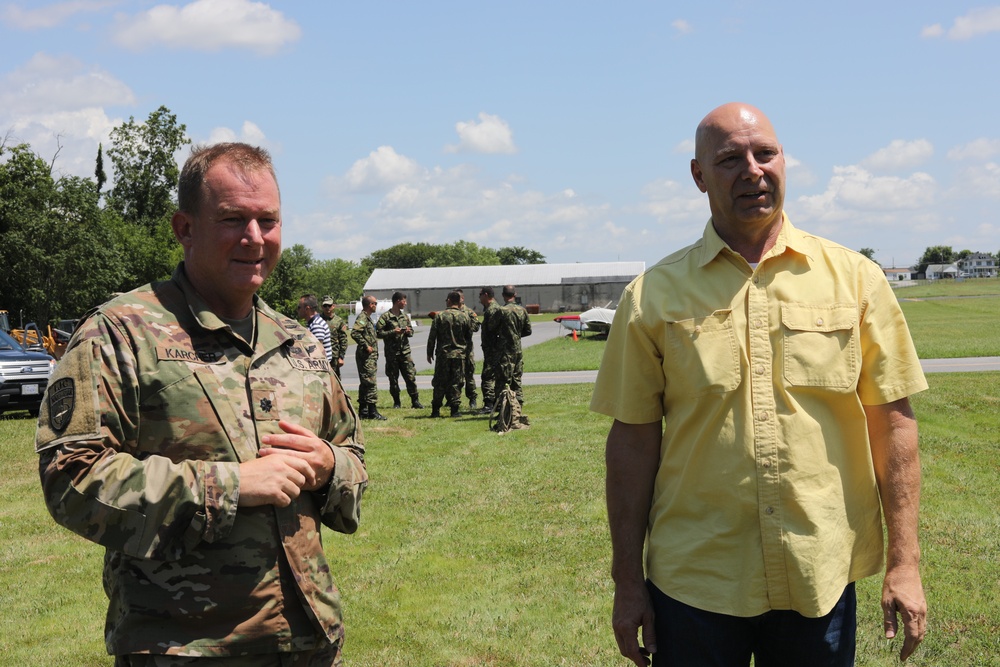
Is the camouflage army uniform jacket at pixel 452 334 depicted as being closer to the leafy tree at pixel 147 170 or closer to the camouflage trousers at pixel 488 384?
the camouflage trousers at pixel 488 384

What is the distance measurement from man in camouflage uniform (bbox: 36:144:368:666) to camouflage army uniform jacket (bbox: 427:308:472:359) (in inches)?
499

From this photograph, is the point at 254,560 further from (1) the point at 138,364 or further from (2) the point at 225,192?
(2) the point at 225,192

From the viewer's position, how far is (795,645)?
2568 millimetres

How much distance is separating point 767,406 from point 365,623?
3947 millimetres

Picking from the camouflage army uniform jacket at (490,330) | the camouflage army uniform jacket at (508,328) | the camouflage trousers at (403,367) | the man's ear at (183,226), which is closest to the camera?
the man's ear at (183,226)

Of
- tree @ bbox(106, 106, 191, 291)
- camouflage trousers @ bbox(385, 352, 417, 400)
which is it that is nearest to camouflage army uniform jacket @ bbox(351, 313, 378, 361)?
camouflage trousers @ bbox(385, 352, 417, 400)

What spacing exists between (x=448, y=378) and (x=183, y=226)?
42.6 ft

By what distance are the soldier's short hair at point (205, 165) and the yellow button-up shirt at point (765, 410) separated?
47.7 inches

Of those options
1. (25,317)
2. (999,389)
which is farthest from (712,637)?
(25,317)

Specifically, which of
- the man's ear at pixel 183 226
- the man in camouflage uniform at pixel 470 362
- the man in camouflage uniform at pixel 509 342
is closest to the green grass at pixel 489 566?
the man in camouflage uniform at pixel 509 342

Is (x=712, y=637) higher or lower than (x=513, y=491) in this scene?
higher

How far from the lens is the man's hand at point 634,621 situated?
271 cm

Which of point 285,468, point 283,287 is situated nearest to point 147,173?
point 283,287

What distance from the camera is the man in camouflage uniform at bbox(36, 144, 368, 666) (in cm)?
212
